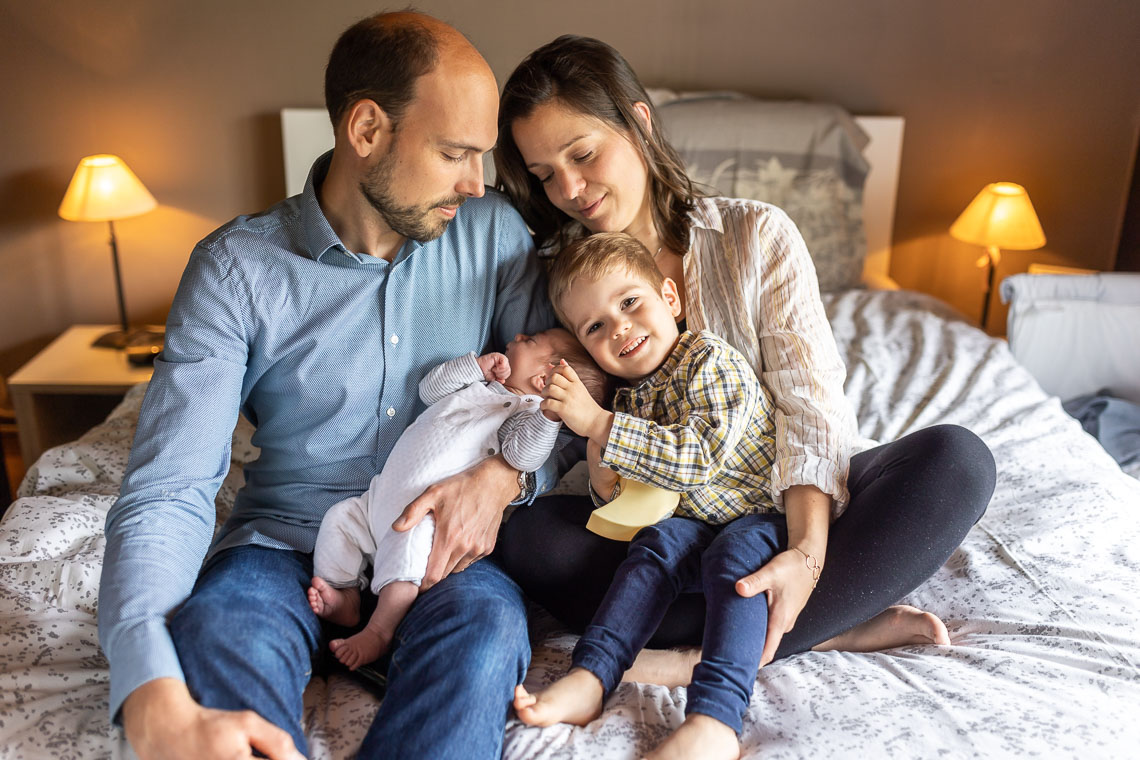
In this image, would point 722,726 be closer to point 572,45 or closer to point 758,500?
point 758,500

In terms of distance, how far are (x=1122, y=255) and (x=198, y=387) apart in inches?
127

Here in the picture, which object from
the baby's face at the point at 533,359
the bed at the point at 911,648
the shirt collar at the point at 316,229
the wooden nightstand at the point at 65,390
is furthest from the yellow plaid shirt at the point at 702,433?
the wooden nightstand at the point at 65,390

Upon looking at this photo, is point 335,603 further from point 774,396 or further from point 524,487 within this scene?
point 774,396

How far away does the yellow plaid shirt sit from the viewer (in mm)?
1266

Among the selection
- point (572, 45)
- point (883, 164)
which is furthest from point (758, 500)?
point (883, 164)

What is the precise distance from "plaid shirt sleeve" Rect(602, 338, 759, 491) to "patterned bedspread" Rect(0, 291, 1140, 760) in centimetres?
28

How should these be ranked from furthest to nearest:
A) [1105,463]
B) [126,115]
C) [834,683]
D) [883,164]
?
[883,164]
[126,115]
[1105,463]
[834,683]

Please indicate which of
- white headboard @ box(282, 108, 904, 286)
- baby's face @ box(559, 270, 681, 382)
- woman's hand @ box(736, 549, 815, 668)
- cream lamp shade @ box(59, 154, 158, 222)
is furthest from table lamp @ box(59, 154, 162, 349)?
woman's hand @ box(736, 549, 815, 668)

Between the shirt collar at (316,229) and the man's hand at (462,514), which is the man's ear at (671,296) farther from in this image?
the shirt collar at (316,229)

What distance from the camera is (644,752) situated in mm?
1050

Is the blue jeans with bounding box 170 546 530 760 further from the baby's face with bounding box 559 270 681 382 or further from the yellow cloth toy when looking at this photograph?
the baby's face with bounding box 559 270 681 382

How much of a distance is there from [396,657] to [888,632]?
0.69 m

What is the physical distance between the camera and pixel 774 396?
142 cm

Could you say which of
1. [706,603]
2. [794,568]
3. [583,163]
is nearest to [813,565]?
[794,568]
